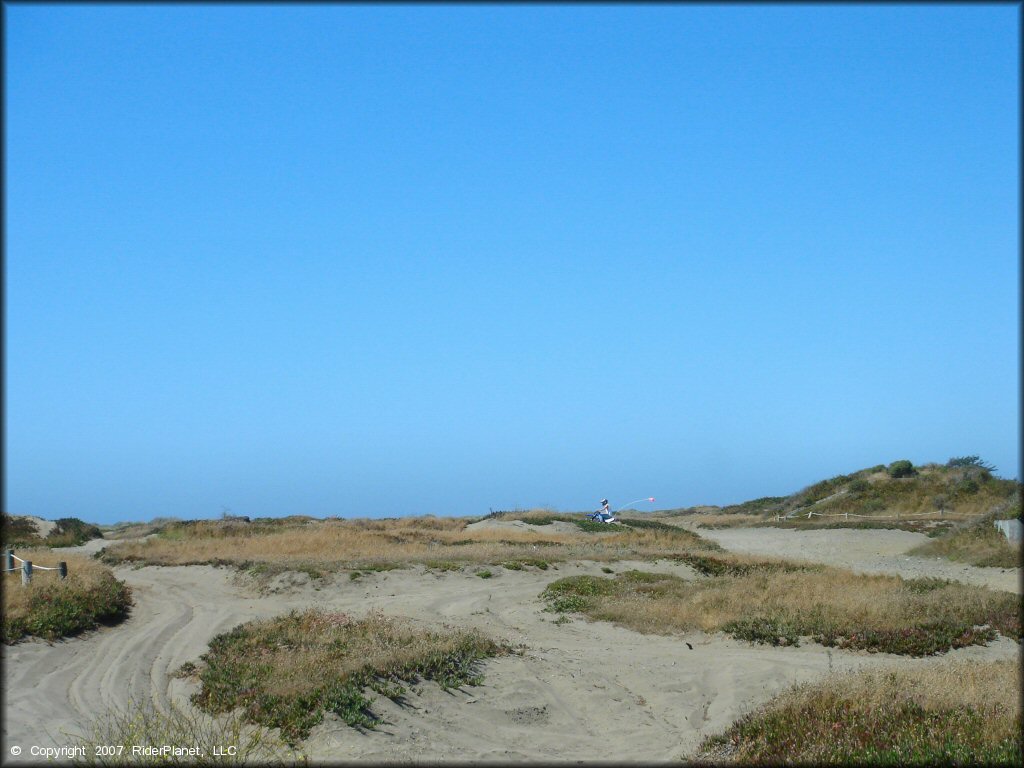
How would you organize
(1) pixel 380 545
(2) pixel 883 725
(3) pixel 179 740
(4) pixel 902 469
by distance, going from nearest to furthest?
(3) pixel 179 740 → (2) pixel 883 725 → (1) pixel 380 545 → (4) pixel 902 469

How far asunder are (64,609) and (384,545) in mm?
16326

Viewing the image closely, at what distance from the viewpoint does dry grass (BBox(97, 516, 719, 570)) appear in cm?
2623

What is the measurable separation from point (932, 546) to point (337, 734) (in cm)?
2988

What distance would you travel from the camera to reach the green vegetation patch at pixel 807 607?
1681 cm

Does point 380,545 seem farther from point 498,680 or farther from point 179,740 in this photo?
point 179,740

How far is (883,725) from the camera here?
34.0 feet

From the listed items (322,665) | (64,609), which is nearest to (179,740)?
(322,665)

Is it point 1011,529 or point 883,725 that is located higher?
point 1011,529

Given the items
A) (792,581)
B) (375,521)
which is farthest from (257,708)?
(375,521)

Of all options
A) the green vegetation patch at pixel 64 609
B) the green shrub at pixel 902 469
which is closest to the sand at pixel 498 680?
the green vegetation patch at pixel 64 609

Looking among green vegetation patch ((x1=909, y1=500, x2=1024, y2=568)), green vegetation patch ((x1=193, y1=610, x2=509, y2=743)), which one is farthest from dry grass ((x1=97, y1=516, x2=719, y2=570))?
green vegetation patch ((x1=193, y1=610, x2=509, y2=743))

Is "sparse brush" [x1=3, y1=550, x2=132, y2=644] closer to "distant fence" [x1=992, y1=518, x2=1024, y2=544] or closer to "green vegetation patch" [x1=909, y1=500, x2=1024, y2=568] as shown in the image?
"green vegetation patch" [x1=909, y1=500, x2=1024, y2=568]

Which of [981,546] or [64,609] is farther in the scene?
[981,546]

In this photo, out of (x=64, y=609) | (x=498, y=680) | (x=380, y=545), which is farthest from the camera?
(x=380, y=545)
